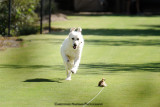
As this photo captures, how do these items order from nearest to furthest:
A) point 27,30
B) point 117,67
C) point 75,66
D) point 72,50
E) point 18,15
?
point 75,66, point 72,50, point 117,67, point 18,15, point 27,30

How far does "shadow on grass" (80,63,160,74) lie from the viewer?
13656 mm

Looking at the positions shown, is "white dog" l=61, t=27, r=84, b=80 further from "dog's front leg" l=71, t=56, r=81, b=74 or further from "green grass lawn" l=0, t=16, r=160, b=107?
"green grass lawn" l=0, t=16, r=160, b=107

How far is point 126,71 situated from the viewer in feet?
44.8

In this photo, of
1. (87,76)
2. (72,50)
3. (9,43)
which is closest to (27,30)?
(9,43)

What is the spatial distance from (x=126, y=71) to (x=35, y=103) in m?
5.67

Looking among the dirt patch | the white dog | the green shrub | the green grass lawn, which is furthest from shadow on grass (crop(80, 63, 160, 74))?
the green shrub

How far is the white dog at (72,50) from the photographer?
1140 centimetres

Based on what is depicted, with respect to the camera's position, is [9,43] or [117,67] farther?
[9,43]

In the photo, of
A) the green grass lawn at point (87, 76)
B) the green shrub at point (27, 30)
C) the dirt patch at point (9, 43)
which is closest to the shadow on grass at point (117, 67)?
the green grass lawn at point (87, 76)

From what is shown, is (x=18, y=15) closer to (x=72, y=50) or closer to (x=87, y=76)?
(x=87, y=76)

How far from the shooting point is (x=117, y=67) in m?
14.6

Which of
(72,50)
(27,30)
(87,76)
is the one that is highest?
(72,50)

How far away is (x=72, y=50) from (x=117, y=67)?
3180mm

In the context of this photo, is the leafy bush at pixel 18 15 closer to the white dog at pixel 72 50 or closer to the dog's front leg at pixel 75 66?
the white dog at pixel 72 50
